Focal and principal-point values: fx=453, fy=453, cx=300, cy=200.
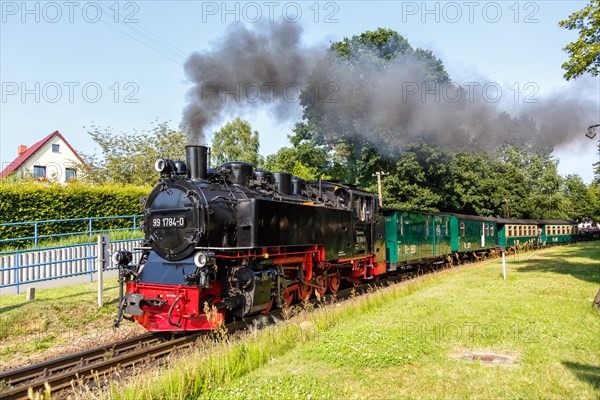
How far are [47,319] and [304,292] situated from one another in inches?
218

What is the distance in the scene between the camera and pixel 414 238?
17312 mm

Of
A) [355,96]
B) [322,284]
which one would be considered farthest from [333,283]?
[355,96]

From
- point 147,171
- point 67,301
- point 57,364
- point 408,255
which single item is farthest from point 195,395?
point 147,171

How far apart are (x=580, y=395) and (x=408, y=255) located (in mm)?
11991

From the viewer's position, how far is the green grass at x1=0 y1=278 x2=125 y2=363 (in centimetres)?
843

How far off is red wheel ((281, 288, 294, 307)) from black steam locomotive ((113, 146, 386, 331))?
0.08ft

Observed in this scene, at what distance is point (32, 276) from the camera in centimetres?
1263

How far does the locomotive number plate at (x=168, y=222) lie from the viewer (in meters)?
8.13

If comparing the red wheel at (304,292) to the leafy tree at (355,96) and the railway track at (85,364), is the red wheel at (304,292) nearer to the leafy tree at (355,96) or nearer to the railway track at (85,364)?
the railway track at (85,364)

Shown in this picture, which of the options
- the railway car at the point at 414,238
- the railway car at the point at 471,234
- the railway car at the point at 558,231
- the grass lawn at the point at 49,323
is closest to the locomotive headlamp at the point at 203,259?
the grass lawn at the point at 49,323

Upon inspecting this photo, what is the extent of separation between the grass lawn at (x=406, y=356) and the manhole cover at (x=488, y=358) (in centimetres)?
6

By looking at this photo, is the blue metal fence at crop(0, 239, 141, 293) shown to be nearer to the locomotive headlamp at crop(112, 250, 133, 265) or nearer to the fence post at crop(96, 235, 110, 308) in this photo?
the fence post at crop(96, 235, 110, 308)

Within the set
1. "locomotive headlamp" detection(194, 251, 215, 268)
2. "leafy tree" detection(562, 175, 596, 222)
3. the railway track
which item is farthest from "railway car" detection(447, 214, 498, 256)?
"leafy tree" detection(562, 175, 596, 222)

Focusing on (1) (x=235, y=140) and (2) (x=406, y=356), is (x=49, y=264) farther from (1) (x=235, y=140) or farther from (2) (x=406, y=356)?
(1) (x=235, y=140)
